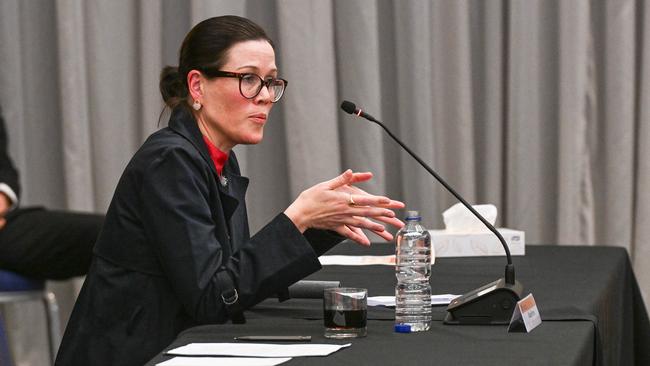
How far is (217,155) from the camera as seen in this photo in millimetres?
2070

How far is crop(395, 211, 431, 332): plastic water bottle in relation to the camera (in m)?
1.67

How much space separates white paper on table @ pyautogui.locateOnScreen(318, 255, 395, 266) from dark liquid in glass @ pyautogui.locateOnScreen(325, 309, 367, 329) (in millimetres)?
1005


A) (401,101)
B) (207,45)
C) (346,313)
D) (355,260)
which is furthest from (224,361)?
(401,101)

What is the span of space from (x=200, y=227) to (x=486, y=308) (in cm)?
52

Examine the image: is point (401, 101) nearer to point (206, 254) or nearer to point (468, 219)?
point (468, 219)

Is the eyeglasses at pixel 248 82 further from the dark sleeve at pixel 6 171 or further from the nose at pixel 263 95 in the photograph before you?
the dark sleeve at pixel 6 171

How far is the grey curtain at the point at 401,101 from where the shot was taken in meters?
3.79

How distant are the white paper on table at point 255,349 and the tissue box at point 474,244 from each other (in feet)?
4.47

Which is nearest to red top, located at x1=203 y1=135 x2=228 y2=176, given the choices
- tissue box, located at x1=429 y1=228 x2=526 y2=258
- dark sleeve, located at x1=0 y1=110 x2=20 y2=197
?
tissue box, located at x1=429 y1=228 x2=526 y2=258

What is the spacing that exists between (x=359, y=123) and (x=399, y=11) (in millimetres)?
464

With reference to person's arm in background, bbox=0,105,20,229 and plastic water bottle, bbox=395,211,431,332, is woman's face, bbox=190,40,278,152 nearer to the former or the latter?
plastic water bottle, bbox=395,211,431,332

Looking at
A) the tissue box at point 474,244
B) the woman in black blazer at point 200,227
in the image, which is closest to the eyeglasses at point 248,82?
the woman in black blazer at point 200,227

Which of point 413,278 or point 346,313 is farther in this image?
point 413,278

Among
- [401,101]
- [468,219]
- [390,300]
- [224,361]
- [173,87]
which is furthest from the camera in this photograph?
[401,101]
